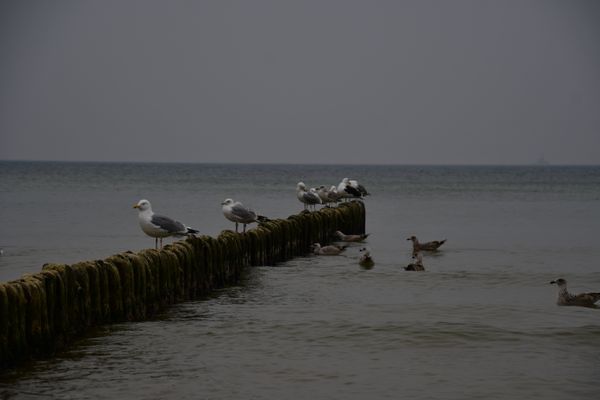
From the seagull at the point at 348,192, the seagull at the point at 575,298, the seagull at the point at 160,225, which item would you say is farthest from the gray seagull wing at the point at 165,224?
the seagull at the point at 348,192

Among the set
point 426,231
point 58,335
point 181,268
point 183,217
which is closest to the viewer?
point 58,335

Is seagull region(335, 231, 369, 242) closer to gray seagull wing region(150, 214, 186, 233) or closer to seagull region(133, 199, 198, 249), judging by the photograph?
seagull region(133, 199, 198, 249)

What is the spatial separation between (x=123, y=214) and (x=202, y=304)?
32886 millimetres

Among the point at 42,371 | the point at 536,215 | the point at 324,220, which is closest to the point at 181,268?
the point at 42,371

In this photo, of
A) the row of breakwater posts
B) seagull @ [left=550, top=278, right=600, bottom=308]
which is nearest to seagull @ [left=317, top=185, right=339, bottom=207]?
the row of breakwater posts

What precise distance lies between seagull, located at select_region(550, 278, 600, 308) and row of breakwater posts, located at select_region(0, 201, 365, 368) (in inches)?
252

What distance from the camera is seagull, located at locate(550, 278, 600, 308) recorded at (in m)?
17.4

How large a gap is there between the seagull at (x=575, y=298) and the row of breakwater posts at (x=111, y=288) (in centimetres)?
639

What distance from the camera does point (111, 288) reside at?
47.3ft

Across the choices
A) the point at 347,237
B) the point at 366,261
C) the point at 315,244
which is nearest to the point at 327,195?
the point at 347,237

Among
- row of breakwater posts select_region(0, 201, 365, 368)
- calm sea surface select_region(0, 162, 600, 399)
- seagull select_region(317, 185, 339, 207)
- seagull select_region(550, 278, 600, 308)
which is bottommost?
calm sea surface select_region(0, 162, 600, 399)

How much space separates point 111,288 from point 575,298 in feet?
27.0

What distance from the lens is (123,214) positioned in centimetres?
4959

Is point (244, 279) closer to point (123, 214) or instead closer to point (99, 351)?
point (99, 351)
